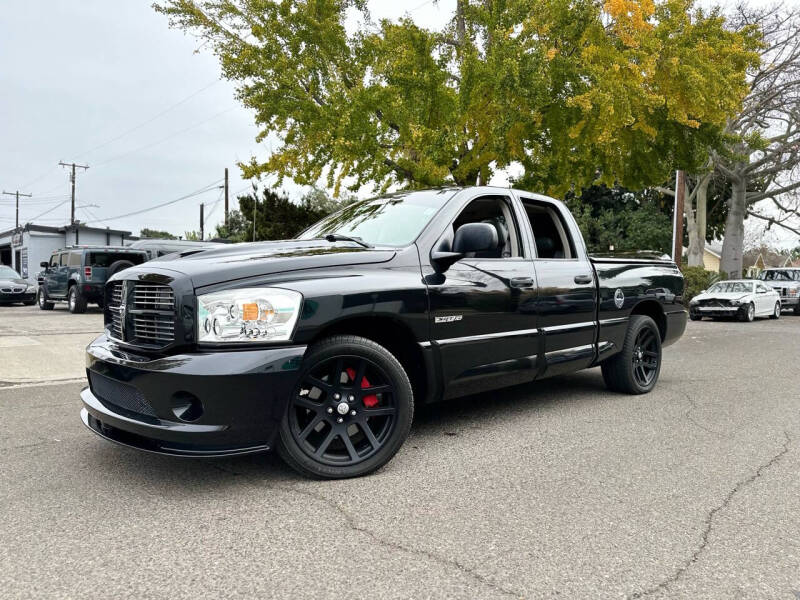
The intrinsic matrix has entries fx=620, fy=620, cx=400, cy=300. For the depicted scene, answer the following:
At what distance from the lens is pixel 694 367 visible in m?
8.03

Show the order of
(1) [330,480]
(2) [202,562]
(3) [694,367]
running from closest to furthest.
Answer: (2) [202,562]
(1) [330,480]
(3) [694,367]

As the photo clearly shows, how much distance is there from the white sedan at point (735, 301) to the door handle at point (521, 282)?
16418 mm

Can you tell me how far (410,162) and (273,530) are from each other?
11338 millimetres

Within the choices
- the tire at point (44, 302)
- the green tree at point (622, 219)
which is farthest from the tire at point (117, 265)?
the green tree at point (622, 219)

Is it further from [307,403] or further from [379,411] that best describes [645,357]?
[307,403]

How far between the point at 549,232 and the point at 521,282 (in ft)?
3.16

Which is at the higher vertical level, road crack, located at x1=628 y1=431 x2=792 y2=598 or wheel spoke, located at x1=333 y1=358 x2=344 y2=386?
wheel spoke, located at x1=333 y1=358 x2=344 y2=386

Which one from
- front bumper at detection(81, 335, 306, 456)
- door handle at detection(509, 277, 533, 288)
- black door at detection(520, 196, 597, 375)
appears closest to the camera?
front bumper at detection(81, 335, 306, 456)

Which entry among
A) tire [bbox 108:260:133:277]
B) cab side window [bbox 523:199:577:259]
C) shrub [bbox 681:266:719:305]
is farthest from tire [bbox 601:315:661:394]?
shrub [bbox 681:266:719:305]

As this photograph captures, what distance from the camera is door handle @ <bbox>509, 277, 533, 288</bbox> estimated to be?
4.47 meters

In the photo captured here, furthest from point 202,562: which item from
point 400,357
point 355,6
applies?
point 355,6

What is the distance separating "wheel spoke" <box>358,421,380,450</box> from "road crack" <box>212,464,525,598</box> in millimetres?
451

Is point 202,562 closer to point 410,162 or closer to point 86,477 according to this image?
point 86,477

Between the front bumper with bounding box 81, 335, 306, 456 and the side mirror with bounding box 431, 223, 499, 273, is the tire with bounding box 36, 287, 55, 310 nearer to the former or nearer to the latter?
the front bumper with bounding box 81, 335, 306, 456
